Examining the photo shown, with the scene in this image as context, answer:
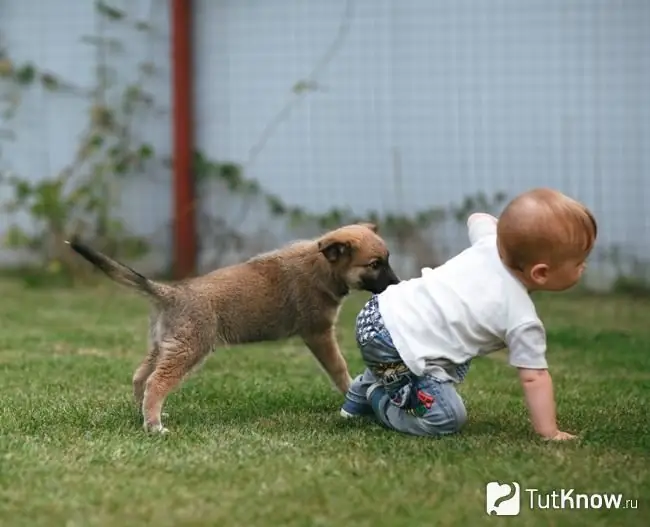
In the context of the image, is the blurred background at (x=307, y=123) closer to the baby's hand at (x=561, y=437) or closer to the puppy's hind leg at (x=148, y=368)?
the puppy's hind leg at (x=148, y=368)

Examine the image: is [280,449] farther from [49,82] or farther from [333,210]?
[49,82]

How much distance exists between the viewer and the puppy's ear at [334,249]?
423 cm

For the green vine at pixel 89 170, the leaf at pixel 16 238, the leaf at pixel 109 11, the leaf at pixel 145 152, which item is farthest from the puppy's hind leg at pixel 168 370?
the leaf at pixel 109 11

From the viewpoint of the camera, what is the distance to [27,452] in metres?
3.26

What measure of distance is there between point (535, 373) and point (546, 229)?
1.40 feet

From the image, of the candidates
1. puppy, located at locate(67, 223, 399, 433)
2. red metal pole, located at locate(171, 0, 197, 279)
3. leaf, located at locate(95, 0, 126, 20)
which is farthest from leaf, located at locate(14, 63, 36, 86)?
puppy, located at locate(67, 223, 399, 433)

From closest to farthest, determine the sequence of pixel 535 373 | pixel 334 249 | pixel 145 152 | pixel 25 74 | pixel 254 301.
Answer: pixel 535 373, pixel 254 301, pixel 334 249, pixel 145 152, pixel 25 74

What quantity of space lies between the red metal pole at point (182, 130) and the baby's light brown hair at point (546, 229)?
194 inches

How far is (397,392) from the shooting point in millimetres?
3691

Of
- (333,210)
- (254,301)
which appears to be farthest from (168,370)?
(333,210)

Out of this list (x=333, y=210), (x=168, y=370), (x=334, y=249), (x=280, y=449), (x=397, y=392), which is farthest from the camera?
(x=333, y=210)

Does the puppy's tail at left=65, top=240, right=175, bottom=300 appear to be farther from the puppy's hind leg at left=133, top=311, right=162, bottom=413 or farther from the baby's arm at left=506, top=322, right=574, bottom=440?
the baby's arm at left=506, top=322, right=574, bottom=440

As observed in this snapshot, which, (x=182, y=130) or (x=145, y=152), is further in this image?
(x=145, y=152)

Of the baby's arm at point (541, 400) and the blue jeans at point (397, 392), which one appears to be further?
the blue jeans at point (397, 392)
